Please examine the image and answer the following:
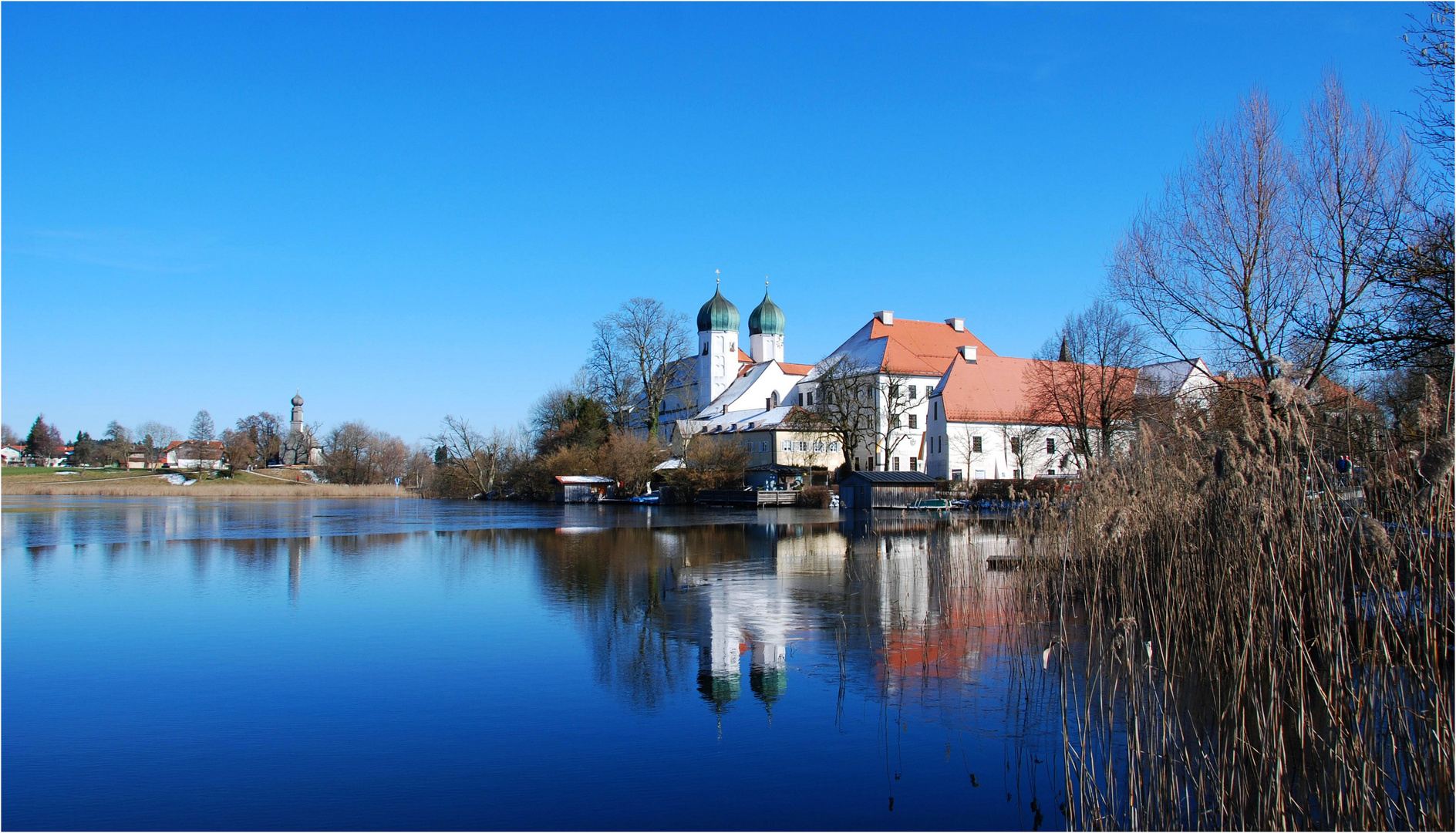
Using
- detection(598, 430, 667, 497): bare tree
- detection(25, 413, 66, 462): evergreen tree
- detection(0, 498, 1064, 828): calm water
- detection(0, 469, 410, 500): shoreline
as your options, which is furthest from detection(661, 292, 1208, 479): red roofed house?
detection(25, 413, 66, 462): evergreen tree

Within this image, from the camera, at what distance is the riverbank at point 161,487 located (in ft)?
231

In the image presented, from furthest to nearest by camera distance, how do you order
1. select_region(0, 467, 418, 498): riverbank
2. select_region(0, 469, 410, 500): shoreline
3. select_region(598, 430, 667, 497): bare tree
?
select_region(0, 467, 418, 498): riverbank
select_region(0, 469, 410, 500): shoreline
select_region(598, 430, 667, 497): bare tree

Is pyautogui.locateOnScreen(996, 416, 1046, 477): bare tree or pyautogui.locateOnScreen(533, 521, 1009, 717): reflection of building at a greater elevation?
pyautogui.locateOnScreen(996, 416, 1046, 477): bare tree

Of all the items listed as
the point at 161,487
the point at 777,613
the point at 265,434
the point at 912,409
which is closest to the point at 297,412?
the point at 265,434

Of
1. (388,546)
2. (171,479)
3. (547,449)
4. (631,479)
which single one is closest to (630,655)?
(388,546)

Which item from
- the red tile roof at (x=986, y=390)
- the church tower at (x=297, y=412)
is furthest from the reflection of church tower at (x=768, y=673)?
the church tower at (x=297, y=412)

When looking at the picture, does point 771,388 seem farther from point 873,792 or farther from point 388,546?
point 873,792

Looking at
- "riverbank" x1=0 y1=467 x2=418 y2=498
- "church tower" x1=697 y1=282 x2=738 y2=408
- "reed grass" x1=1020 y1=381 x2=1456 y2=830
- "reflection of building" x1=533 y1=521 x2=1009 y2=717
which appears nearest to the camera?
"reed grass" x1=1020 y1=381 x2=1456 y2=830

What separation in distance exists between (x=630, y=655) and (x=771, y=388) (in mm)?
70842

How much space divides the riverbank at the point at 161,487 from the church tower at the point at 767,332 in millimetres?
31332

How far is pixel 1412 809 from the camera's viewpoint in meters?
6.01

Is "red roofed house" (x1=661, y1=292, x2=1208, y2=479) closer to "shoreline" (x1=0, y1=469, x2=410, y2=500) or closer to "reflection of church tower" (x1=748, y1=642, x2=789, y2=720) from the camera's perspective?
"shoreline" (x1=0, y1=469, x2=410, y2=500)

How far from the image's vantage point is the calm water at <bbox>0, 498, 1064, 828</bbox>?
24.9 ft

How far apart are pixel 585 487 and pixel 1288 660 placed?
190 feet
